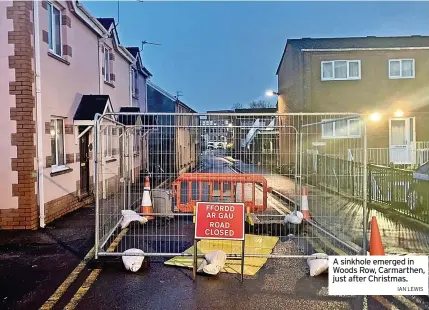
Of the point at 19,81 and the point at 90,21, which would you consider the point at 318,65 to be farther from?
the point at 19,81

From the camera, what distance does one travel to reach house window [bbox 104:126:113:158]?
8586mm

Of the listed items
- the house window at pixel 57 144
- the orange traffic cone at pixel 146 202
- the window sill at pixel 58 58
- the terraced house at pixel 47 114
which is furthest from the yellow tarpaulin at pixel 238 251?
the window sill at pixel 58 58

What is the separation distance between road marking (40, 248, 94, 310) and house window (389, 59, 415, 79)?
74.9ft

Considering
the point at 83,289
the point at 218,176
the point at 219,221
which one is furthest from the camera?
the point at 218,176

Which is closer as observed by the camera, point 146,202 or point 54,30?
point 146,202

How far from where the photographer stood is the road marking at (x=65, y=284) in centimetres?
499

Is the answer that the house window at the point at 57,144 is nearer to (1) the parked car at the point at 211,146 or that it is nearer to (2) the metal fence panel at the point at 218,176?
(2) the metal fence panel at the point at 218,176

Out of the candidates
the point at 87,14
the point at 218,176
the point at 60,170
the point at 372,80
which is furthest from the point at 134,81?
the point at 372,80

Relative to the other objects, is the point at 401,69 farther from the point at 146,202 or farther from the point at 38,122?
the point at 38,122

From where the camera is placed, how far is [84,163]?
13.1m

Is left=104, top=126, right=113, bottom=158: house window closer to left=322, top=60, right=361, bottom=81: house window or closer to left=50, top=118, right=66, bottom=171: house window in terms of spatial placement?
left=50, top=118, right=66, bottom=171: house window

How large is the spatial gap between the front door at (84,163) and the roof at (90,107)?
94cm
